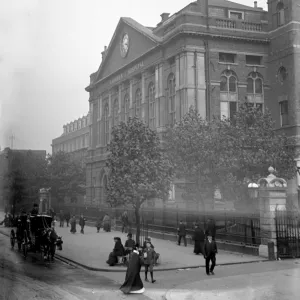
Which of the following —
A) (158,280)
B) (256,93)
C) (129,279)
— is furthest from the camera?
(256,93)

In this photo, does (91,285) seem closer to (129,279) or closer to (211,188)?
(129,279)

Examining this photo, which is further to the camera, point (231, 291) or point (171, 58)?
point (171, 58)

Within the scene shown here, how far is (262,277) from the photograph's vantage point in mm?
16516

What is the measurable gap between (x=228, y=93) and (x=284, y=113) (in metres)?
5.22

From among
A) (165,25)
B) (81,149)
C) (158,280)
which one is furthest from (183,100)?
(81,149)

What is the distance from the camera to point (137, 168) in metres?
23.6

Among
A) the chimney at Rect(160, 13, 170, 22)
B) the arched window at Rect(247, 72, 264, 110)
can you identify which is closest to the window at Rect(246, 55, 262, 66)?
the arched window at Rect(247, 72, 264, 110)

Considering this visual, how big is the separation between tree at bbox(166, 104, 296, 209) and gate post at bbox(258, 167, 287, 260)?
7707 millimetres

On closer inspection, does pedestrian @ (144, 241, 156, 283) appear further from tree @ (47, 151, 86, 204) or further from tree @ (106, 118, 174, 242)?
tree @ (47, 151, 86, 204)

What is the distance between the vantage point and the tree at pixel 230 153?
30188 millimetres

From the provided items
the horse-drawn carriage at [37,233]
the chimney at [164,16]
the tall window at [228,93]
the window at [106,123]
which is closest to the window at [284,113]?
the tall window at [228,93]

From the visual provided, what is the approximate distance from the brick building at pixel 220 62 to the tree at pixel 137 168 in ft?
51.5

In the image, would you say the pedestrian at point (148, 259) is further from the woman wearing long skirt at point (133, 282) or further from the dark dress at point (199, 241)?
the dark dress at point (199, 241)

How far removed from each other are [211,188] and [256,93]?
15759 mm
